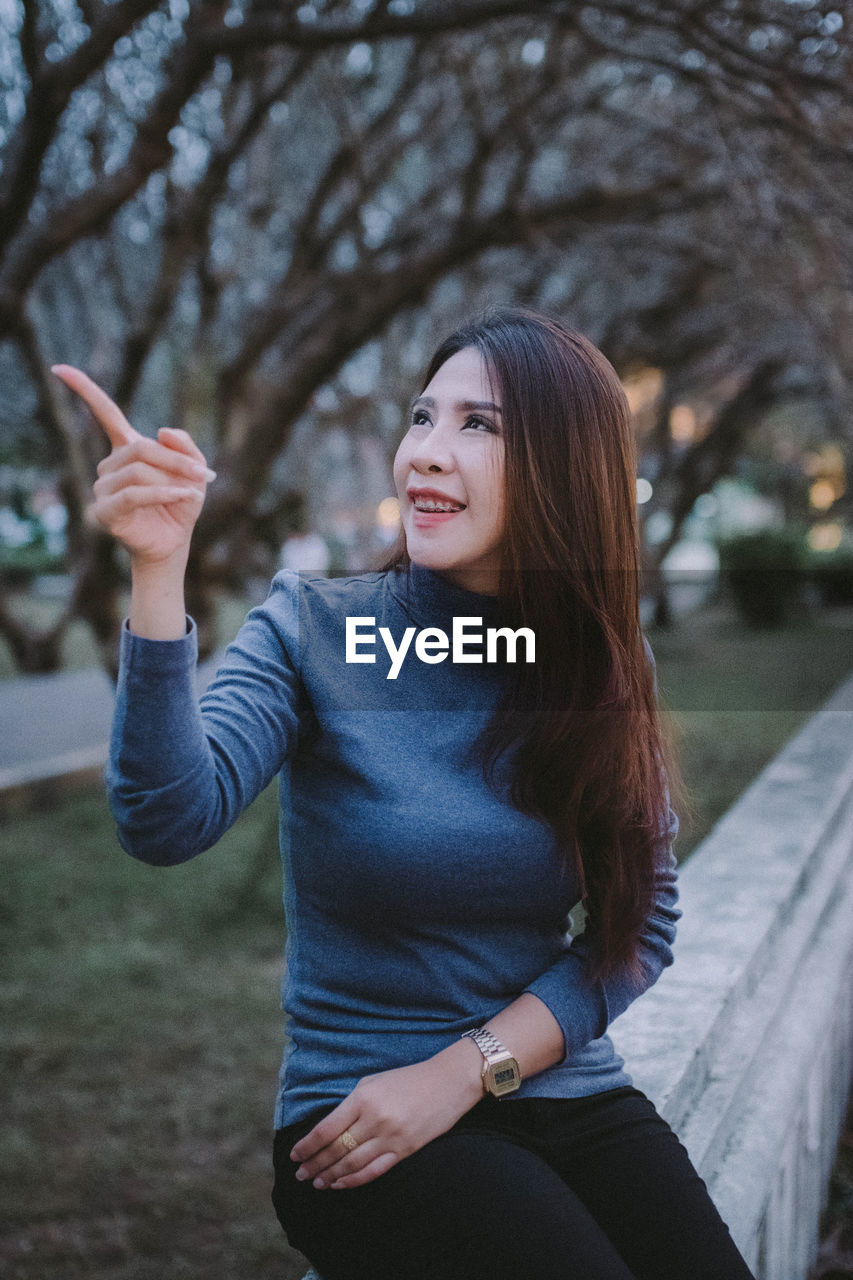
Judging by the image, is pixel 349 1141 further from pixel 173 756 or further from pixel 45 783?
pixel 45 783

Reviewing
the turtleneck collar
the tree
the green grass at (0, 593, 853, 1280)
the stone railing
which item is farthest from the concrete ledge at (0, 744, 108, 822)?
the turtleneck collar

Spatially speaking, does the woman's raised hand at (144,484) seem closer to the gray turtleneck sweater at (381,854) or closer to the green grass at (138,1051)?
the gray turtleneck sweater at (381,854)

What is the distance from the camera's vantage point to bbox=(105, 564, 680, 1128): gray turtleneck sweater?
1.54m

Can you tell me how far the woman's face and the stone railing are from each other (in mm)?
1075

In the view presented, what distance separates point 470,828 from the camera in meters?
1.57

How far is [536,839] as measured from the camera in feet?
5.37

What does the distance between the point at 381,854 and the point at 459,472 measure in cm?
58

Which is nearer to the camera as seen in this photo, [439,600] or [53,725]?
[439,600]

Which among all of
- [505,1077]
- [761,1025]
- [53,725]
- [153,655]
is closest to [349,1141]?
[505,1077]

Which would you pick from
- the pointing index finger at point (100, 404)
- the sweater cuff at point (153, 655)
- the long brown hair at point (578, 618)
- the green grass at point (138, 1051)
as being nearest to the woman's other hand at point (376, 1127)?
the long brown hair at point (578, 618)

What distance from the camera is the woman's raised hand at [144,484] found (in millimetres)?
1219

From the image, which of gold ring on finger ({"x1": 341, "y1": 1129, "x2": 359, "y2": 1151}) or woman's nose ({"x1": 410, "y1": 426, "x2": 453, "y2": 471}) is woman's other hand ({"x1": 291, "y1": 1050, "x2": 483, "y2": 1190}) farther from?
woman's nose ({"x1": 410, "y1": 426, "x2": 453, "y2": 471})

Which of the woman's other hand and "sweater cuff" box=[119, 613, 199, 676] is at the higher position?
"sweater cuff" box=[119, 613, 199, 676]

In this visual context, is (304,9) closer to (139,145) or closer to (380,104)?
(139,145)
